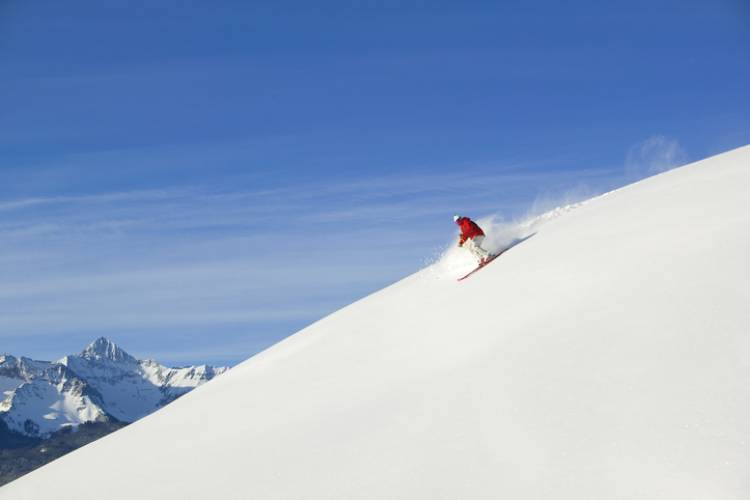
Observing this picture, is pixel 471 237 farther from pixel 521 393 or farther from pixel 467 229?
pixel 521 393

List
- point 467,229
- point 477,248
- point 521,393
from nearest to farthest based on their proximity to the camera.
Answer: point 521,393 < point 467,229 < point 477,248

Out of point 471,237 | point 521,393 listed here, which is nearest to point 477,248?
point 471,237

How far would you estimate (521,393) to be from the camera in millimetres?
15094

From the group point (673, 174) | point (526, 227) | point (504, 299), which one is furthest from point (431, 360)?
point (673, 174)

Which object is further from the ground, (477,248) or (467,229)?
(467,229)

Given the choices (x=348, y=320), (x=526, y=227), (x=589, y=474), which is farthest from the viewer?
(x=526, y=227)

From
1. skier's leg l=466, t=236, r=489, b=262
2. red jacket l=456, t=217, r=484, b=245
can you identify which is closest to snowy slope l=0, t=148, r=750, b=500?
skier's leg l=466, t=236, r=489, b=262

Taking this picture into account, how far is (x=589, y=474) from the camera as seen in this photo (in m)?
12.4

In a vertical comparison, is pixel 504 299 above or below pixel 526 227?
below

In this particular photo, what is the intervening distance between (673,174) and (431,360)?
41.1ft

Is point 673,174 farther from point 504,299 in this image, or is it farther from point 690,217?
point 504,299

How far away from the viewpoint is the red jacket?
2425cm

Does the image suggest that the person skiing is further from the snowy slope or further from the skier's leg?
the snowy slope

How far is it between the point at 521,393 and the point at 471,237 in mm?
9631
